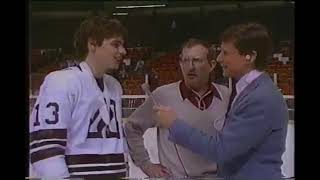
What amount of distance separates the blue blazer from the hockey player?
0.37 metres

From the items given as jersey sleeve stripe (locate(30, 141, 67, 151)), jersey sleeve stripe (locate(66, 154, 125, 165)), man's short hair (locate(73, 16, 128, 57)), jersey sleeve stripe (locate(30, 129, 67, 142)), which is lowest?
jersey sleeve stripe (locate(66, 154, 125, 165))

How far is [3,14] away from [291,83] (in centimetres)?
156

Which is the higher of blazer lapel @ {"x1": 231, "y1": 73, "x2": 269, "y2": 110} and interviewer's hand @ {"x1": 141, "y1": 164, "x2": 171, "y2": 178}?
blazer lapel @ {"x1": 231, "y1": 73, "x2": 269, "y2": 110}

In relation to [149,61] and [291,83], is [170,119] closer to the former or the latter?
[149,61]

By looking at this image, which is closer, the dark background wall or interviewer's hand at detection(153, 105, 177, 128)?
the dark background wall

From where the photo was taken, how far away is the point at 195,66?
357 cm

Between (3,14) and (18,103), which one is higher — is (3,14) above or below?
above

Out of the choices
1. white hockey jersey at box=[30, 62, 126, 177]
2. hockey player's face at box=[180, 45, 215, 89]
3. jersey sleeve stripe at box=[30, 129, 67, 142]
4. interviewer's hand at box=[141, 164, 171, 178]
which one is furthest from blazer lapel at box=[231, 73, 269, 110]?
jersey sleeve stripe at box=[30, 129, 67, 142]

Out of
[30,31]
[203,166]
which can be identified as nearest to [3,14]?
[30,31]

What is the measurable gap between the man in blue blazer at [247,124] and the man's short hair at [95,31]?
461mm

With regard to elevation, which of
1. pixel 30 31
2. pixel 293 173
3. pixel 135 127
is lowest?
pixel 293 173

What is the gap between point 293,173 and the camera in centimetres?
354

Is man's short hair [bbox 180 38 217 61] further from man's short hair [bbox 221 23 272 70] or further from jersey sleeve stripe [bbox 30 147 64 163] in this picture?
jersey sleeve stripe [bbox 30 147 64 163]

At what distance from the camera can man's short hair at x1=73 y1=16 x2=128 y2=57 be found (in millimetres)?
→ 3512
